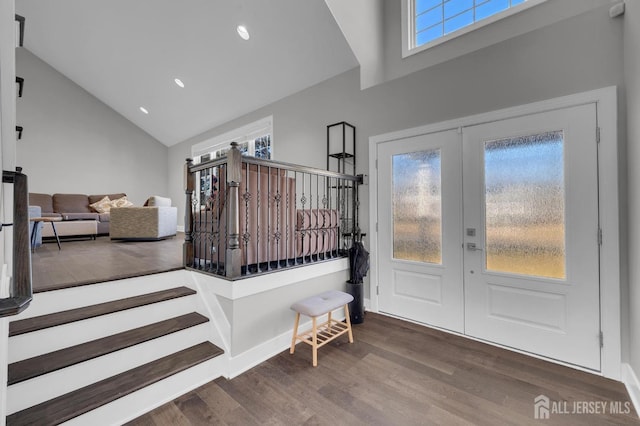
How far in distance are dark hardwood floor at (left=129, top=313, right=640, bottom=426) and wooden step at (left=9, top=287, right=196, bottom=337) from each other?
0.78m

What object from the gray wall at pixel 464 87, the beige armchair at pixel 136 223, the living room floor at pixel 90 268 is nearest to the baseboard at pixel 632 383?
the gray wall at pixel 464 87

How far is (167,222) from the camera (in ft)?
18.8

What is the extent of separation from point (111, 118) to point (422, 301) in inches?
338

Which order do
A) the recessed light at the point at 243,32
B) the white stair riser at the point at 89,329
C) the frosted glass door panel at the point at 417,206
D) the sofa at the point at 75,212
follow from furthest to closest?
the sofa at the point at 75,212 < the recessed light at the point at 243,32 < the frosted glass door panel at the point at 417,206 < the white stair riser at the point at 89,329

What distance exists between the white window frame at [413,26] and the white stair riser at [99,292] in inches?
145

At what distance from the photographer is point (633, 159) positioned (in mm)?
1930

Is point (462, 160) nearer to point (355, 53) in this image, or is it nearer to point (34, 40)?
point (355, 53)

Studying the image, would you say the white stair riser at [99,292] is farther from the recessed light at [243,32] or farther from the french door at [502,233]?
the recessed light at [243,32]

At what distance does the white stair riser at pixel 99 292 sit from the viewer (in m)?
1.95

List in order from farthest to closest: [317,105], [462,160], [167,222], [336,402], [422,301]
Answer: [167,222]
[317,105]
[422,301]
[462,160]
[336,402]

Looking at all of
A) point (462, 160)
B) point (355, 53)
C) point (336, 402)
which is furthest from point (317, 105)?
point (336, 402)

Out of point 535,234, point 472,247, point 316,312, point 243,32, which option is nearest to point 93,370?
point 316,312

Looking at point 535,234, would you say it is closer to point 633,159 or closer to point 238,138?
point 633,159

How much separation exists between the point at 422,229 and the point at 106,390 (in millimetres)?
2938
